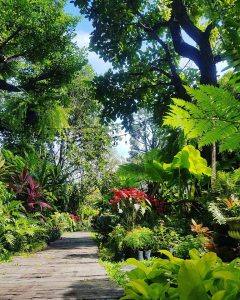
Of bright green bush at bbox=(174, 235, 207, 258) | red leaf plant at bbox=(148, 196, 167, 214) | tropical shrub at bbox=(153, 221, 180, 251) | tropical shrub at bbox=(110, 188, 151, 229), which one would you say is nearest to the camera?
bright green bush at bbox=(174, 235, 207, 258)

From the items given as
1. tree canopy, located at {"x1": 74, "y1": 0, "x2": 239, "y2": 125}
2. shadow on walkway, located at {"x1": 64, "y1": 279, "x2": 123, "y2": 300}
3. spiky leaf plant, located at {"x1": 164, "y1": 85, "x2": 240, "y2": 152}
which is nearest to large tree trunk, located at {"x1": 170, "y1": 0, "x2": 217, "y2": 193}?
tree canopy, located at {"x1": 74, "y1": 0, "x2": 239, "y2": 125}

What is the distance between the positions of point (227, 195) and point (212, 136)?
264 inches

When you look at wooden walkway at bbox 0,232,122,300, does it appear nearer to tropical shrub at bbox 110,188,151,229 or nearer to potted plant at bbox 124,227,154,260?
potted plant at bbox 124,227,154,260

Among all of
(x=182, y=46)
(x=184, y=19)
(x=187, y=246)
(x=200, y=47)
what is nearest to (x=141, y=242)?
(x=187, y=246)

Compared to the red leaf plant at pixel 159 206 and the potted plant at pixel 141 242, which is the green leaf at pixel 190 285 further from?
the red leaf plant at pixel 159 206

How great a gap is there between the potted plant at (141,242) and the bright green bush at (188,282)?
17.6 feet

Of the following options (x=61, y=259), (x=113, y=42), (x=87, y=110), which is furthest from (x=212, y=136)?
(x=87, y=110)

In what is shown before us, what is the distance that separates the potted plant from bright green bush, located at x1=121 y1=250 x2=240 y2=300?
5351 mm

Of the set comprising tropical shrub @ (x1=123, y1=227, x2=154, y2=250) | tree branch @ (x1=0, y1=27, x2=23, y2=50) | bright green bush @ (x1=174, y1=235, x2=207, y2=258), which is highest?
tree branch @ (x1=0, y1=27, x2=23, y2=50)

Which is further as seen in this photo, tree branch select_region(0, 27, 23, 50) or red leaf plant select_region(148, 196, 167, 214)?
tree branch select_region(0, 27, 23, 50)

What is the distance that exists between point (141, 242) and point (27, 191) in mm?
4293

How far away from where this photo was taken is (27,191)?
32.2 feet

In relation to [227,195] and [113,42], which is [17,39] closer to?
[113,42]

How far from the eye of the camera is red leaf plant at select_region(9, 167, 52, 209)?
377 inches
